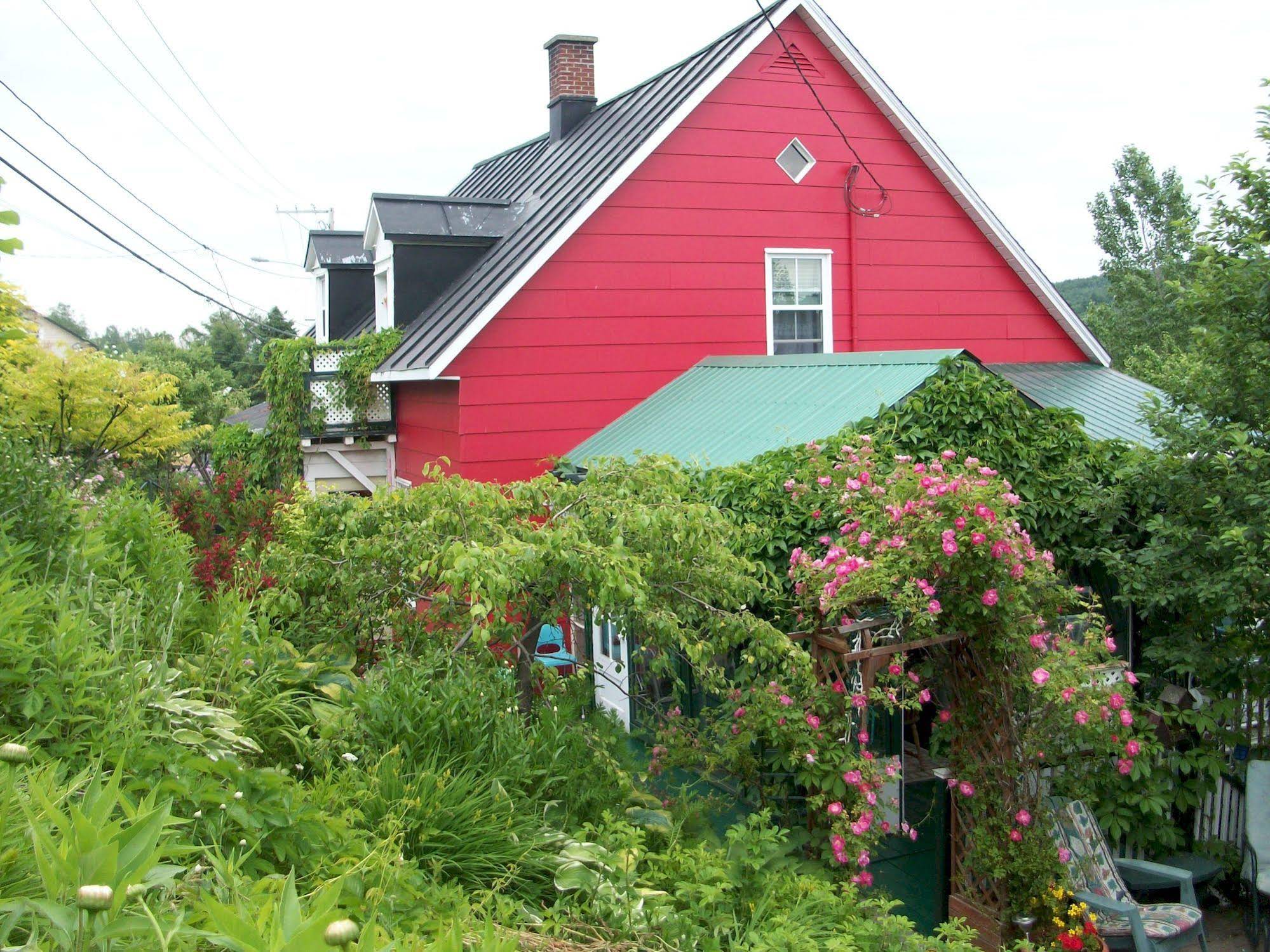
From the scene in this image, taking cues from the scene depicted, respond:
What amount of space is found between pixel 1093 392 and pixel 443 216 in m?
8.55

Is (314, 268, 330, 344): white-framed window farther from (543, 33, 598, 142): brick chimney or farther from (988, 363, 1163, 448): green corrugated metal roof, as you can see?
(988, 363, 1163, 448): green corrugated metal roof

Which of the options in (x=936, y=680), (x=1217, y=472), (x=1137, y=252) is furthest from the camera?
(x=1137, y=252)

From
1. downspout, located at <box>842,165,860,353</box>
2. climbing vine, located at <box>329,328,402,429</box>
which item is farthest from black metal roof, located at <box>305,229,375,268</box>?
downspout, located at <box>842,165,860,353</box>

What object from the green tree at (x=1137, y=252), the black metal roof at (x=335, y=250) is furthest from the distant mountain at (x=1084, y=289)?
the black metal roof at (x=335, y=250)

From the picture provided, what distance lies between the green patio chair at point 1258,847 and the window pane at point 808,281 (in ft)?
26.3

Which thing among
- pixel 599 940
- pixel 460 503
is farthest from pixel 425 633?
pixel 599 940

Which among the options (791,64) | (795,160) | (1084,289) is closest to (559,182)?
(795,160)

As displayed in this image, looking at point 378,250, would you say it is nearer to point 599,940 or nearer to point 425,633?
point 425,633

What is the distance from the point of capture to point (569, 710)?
545cm

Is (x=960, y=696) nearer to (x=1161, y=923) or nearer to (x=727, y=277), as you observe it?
(x=1161, y=923)

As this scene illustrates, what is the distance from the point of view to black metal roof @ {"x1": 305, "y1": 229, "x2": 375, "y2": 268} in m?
16.1

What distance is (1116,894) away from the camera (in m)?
6.49

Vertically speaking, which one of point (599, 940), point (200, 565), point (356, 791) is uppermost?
point (200, 565)

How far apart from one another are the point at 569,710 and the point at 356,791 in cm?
153
